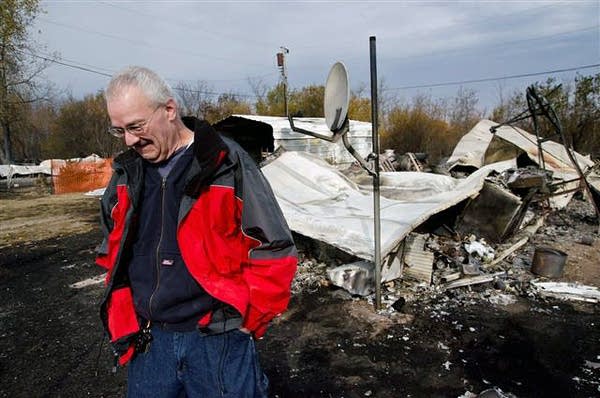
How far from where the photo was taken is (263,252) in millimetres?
1484

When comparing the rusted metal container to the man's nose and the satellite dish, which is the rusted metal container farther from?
the man's nose

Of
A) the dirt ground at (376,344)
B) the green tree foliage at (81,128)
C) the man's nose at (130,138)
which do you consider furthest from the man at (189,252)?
the green tree foliage at (81,128)

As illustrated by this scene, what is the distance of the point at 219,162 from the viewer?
1.47 metres

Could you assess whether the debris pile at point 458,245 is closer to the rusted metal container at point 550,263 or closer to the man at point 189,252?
the rusted metal container at point 550,263

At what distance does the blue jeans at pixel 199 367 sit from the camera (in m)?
1.50

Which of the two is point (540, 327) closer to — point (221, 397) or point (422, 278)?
point (422, 278)

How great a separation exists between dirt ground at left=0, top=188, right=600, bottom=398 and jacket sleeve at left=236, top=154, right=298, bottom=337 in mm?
1972

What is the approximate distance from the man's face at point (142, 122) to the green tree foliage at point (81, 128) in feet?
109

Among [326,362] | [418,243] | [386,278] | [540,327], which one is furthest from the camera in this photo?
[418,243]

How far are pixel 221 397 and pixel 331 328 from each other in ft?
9.48

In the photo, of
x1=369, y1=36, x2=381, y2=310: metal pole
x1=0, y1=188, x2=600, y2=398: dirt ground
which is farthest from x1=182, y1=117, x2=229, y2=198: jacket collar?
x1=369, y1=36, x2=381, y2=310: metal pole

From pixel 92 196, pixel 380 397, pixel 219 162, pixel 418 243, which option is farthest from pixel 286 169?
pixel 92 196

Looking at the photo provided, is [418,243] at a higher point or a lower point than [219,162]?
lower

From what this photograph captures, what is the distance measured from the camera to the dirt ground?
3.22m
